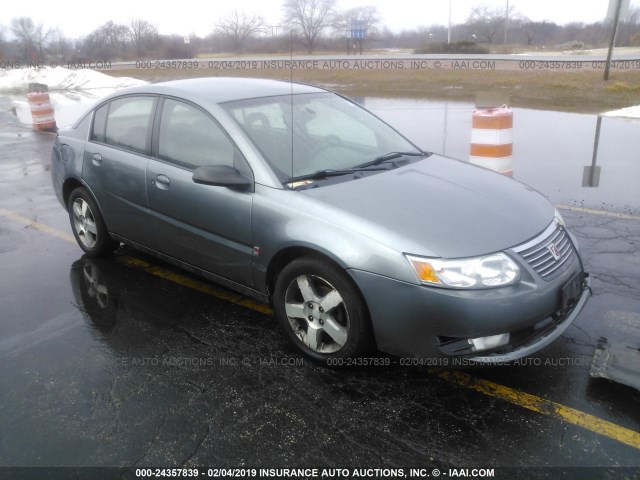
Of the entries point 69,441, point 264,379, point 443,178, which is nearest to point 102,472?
point 69,441

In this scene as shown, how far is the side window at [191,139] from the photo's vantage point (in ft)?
12.6

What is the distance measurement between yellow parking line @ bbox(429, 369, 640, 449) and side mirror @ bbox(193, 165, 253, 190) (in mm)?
1640

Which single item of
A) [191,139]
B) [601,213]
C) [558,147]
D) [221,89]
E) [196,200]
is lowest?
[601,213]

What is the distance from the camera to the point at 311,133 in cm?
409

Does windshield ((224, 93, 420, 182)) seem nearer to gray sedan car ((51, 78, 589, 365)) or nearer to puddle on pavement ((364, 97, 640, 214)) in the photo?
gray sedan car ((51, 78, 589, 365))

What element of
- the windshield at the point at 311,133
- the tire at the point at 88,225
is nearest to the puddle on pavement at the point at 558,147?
the windshield at the point at 311,133

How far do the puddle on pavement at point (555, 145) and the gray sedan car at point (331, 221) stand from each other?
148 inches

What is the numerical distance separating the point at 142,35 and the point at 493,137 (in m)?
40.9

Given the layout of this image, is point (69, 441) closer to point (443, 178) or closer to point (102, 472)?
point (102, 472)

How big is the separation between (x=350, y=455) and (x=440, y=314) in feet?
2.70

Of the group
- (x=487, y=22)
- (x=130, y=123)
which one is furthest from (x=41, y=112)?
(x=487, y=22)

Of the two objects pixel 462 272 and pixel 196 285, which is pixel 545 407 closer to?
pixel 462 272

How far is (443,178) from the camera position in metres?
3.84

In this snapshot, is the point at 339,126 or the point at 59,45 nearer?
the point at 339,126
